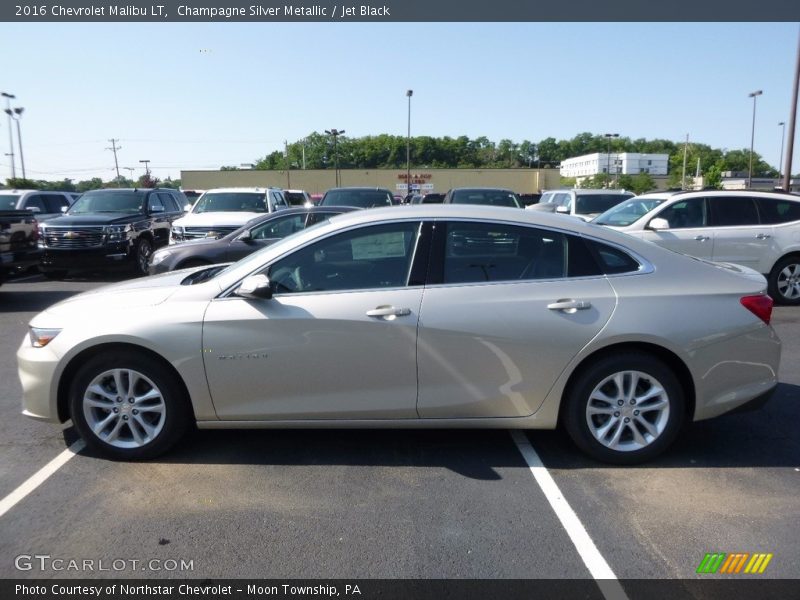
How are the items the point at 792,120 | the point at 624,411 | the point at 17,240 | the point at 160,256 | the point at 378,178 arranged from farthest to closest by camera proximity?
the point at 378,178
the point at 792,120
the point at 17,240
the point at 160,256
the point at 624,411

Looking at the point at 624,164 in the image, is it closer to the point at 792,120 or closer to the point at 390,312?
the point at 792,120

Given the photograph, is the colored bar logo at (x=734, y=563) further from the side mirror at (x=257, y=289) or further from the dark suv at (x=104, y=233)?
the dark suv at (x=104, y=233)

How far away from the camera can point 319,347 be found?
12.9 feet

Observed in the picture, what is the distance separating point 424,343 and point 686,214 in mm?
7733

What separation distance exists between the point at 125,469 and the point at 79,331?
3.05 ft

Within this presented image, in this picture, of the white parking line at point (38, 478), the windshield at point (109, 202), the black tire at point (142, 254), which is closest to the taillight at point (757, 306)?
the white parking line at point (38, 478)

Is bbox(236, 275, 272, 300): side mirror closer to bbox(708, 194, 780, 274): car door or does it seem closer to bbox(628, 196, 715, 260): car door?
bbox(628, 196, 715, 260): car door

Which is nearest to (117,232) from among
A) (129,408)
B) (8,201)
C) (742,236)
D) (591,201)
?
(8,201)

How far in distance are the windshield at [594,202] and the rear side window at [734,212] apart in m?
5.50

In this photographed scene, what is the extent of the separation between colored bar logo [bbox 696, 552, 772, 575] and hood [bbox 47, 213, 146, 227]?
12491 mm

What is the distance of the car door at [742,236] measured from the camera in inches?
386

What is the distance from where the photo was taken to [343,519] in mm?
3459

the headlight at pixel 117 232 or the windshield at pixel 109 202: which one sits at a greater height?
the windshield at pixel 109 202

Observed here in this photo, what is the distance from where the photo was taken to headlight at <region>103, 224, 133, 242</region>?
12742 millimetres
